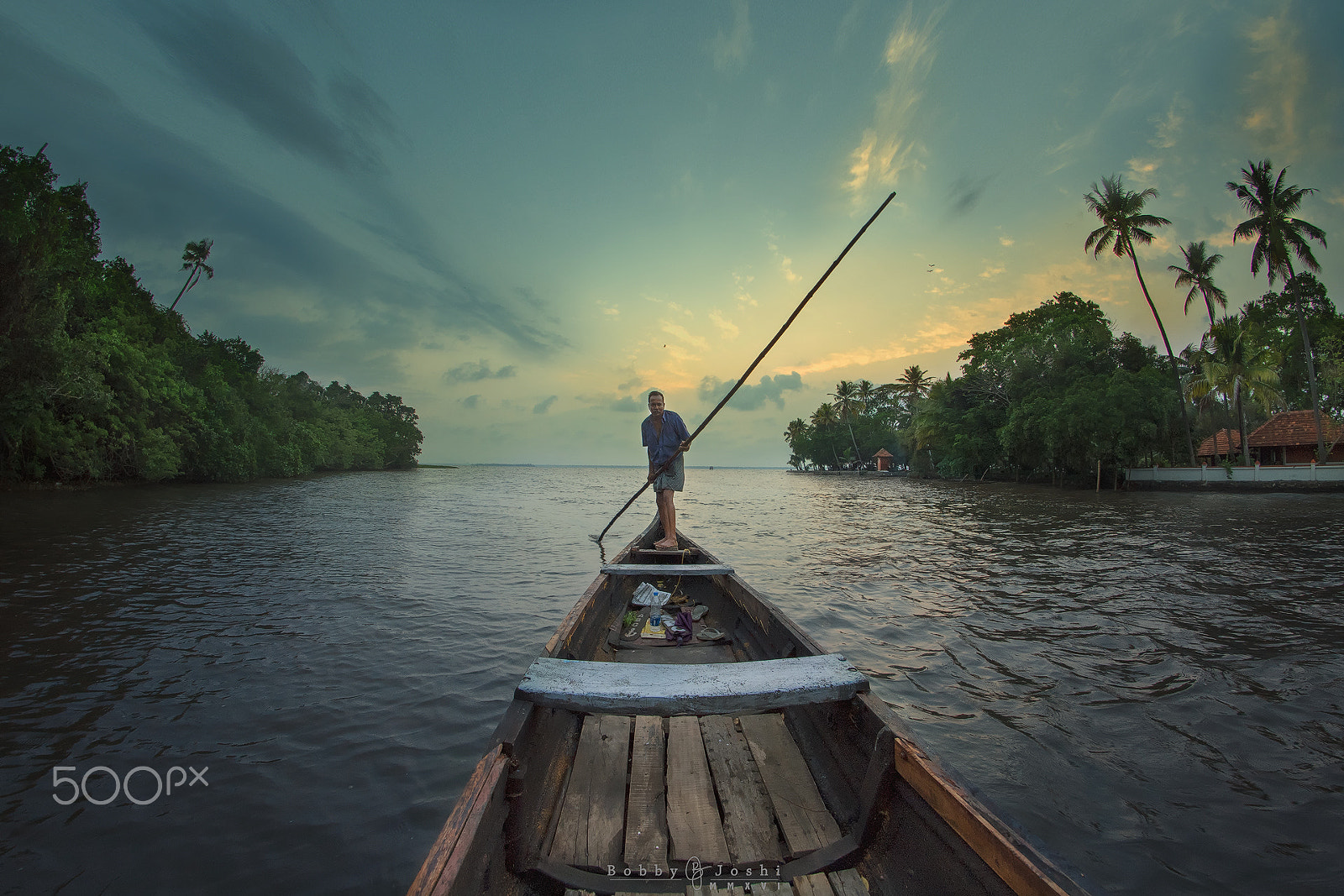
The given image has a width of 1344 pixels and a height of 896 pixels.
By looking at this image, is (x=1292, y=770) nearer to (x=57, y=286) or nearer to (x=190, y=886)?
(x=190, y=886)

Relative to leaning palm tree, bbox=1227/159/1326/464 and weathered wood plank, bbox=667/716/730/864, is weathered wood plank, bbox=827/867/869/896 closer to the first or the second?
weathered wood plank, bbox=667/716/730/864

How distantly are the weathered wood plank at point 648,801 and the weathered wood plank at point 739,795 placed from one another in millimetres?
250

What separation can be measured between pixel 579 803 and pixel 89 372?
83.9 feet

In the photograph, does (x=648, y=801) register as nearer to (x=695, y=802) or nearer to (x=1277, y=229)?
(x=695, y=802)

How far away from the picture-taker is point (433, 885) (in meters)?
1.20

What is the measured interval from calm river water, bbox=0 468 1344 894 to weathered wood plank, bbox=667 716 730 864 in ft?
3.98

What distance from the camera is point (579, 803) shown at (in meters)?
2.23

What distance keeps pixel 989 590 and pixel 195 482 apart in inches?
1460

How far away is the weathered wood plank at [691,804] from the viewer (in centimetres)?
199

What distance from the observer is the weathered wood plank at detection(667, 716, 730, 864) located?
199 centimetres

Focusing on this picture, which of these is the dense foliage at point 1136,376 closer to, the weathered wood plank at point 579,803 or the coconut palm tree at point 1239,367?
the coconut palm tree at point 1239,367

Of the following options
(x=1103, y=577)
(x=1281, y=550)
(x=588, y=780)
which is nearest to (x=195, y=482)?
(x=588, y=780)

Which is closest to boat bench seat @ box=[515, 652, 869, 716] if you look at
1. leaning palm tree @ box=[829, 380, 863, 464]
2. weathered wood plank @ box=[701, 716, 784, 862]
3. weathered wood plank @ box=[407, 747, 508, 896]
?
weathered wood plank @ box=[407, 747, 508, 896]

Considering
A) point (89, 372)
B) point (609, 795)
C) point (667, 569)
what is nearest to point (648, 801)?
→ point (609, 795)
